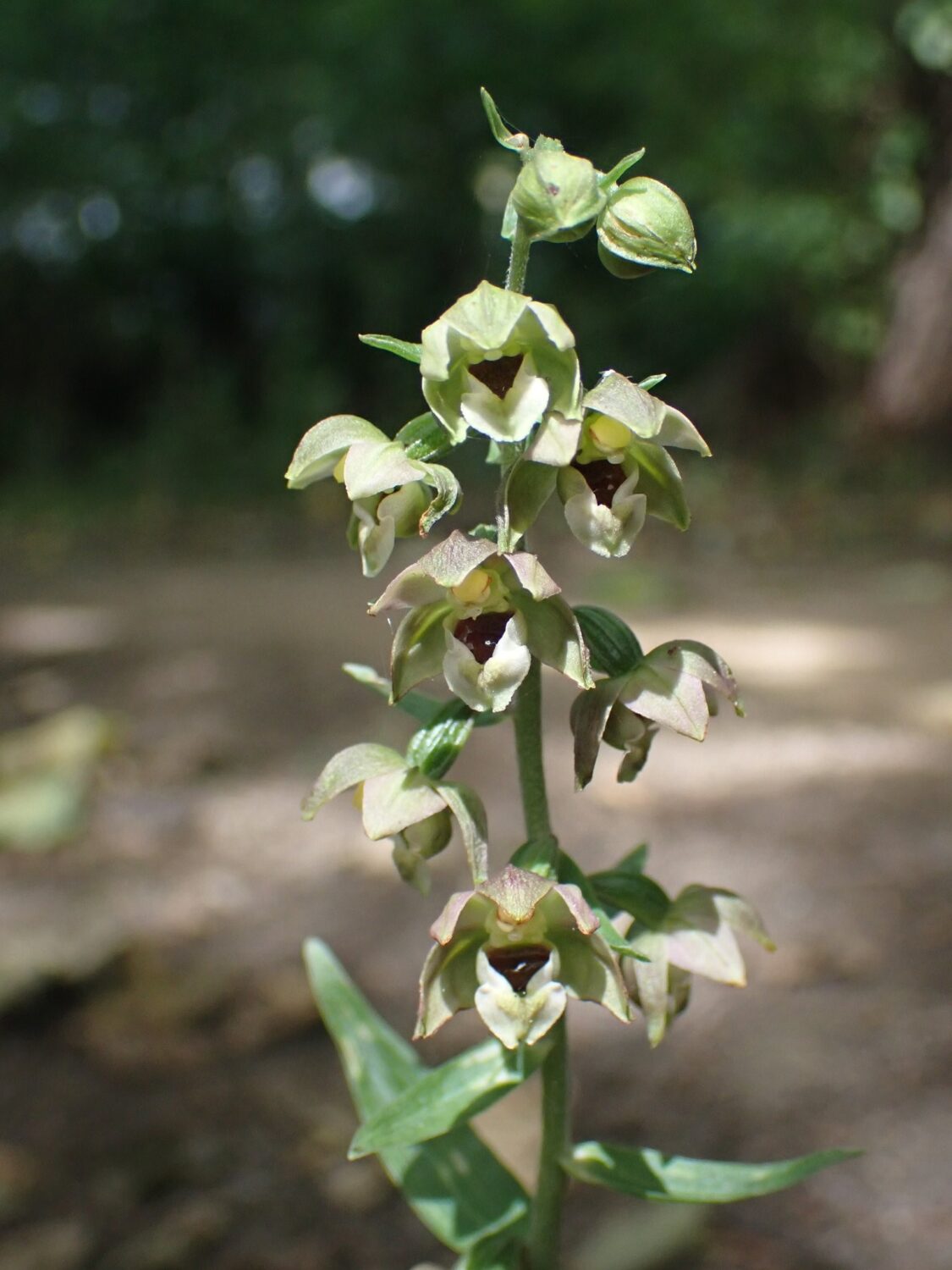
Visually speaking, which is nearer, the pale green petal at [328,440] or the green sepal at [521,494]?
the green sepal at [521,494]

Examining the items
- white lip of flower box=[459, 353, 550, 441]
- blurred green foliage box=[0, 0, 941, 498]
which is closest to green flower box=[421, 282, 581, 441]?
white lip of flower box=[459, 353, 550, 441]

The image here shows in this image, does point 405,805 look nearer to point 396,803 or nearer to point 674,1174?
point 396,803

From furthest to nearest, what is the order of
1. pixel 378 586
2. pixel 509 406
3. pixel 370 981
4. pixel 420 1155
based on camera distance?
pixel 378 586 < pixel 370 981 < pixel 420 1155 < pixel 509 406

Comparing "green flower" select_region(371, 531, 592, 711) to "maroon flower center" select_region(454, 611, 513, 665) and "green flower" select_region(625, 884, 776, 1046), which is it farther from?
"green flower" select_region(625, 884, 776, 1046)

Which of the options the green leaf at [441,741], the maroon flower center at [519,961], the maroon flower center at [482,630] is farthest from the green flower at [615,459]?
the maroon flower center at [519,961]

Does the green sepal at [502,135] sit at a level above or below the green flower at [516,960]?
above

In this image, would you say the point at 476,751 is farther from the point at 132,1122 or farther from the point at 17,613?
the point at 17,613

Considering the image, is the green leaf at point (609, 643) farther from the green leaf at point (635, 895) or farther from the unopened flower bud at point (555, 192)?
the unopened flower bud at point (555, 192)

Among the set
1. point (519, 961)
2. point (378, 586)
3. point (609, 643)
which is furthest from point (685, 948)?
point (378, 586)
